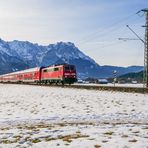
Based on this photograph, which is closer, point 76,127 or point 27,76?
point 76,127

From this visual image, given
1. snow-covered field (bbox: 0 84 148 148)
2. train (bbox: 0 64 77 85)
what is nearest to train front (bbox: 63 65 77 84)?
train (bbox: 0 64 77 85)

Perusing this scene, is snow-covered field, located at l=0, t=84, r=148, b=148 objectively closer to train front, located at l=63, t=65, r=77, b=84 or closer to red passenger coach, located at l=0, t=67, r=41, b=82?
train front, located at l=63, t=65, r=77, b=84

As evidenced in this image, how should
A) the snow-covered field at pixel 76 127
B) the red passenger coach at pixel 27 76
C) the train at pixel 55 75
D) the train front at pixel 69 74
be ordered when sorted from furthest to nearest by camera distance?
1. the red passenger coach at pixel 27 76
2. the train at pixel 55 75
3. the train front at pixel 69 74
4. the snow-covered field at pixel 76 127

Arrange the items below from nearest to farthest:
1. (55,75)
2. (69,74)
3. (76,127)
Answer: (76,127) → (69,74) → (55,75)

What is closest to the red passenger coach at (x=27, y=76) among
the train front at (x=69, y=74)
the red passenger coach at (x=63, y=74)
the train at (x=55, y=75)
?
the train at (x=55, y=75)

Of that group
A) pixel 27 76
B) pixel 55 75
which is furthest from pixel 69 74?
pixel 27 76

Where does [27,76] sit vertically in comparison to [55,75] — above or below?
above

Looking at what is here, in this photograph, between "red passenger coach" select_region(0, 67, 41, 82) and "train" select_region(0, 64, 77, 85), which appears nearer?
"train" select_region(0, 64, 77, 85)

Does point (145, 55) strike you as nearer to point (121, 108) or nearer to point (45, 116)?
point (121, 108)

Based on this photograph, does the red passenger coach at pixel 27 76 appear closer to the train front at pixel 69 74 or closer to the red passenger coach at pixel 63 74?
the red passenger coach at pixel 63 74

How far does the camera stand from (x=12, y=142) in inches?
512

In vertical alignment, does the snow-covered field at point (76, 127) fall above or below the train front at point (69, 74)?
below

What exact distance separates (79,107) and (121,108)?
2786 millimetres

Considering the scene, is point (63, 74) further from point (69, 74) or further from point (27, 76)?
point (27, 76)
